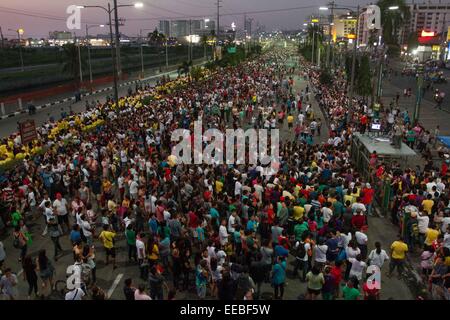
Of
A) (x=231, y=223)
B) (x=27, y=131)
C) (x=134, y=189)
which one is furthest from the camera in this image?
(x=27, y=131)

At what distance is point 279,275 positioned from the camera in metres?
9.03

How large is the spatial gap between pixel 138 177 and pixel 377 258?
834 centimetres

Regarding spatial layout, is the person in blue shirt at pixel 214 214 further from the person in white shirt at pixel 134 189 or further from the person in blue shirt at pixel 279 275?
the person in white shirt at pixel 134 189

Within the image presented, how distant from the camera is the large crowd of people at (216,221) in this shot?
9.08 m

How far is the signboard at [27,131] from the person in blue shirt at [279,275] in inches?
557

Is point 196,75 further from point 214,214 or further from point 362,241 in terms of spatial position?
point 362,241

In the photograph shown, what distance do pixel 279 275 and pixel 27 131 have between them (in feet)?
47.8

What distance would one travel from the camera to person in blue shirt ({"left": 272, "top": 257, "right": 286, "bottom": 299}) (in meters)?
8.99

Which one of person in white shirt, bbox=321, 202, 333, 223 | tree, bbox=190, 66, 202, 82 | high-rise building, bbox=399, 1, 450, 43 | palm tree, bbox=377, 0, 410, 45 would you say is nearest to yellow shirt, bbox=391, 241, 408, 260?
person in white shirt, bbox=321, 202, 333, 223

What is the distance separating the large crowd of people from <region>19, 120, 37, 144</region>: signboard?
1.40 ft

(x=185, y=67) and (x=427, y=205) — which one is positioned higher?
(x=185, y=67)

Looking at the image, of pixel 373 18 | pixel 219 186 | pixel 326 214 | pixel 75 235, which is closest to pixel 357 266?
pixel 326 214

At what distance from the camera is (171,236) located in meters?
10.9
